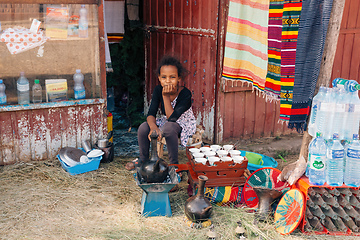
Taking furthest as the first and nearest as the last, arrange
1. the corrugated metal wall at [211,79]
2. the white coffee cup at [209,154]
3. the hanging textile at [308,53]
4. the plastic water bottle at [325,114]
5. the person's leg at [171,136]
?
the corrugated metal wall at [211,79], the person's leg at [171,136], the white coffee cup at [209,154], the plastic water bottle at [325,114], the hanging textile at [308,53]

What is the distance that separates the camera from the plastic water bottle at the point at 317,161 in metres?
3.28

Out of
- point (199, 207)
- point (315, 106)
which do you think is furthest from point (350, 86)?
point (199, 207)

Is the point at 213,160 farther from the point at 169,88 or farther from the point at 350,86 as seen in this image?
the point at 350,86

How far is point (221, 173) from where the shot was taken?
156 inches

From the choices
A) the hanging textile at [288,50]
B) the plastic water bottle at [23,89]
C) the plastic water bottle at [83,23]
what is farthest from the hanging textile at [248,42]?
the plastic water bottle at [23,89]

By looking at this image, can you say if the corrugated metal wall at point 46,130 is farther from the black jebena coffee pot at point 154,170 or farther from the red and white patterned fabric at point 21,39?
the black jebena coffee pot at point 154,170

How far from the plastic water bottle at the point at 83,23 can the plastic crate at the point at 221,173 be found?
7.94 ft

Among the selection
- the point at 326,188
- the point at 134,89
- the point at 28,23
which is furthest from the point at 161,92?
the point at 134,89

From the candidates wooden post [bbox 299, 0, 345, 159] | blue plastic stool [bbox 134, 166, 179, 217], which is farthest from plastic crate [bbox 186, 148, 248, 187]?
wooden post [bbox 299, 0, 345, 159]

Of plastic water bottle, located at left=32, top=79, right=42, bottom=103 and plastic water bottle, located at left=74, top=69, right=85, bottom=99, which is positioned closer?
plastic water bottle, located at left=32, top=79, right=42, bottom=103

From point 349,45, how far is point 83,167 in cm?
495

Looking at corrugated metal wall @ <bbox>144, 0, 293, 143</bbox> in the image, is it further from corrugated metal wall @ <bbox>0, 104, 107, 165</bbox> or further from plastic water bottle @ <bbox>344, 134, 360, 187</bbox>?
plastic water bottle @ <bbox>344, 134, 360, 187</bbox>

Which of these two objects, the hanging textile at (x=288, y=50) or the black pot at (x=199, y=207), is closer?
the hanging textile at (x=288, y=50)

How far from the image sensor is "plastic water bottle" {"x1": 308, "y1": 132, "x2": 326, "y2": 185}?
Result: 328cm
